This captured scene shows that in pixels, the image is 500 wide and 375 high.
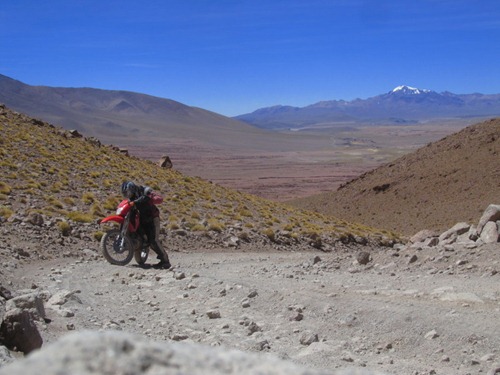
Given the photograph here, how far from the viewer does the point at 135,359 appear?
1736 mm

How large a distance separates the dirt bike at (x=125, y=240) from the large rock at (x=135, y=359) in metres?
9.21

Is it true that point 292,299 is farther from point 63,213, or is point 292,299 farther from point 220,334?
point 63,213

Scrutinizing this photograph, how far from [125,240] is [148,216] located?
0.62 meters

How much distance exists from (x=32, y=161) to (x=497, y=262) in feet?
56.6

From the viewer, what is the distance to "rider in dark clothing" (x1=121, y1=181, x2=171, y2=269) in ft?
36.1

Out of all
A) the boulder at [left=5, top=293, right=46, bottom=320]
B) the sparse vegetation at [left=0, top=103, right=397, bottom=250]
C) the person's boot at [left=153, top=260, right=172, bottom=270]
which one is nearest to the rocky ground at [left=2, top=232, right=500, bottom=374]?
the boulder at [left=5, top=293, right=46, bottom=320]

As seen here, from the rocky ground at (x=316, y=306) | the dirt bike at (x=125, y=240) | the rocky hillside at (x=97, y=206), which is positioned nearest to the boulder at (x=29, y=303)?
the rocky ground at (x=316, y=306)

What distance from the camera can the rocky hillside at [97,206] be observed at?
14078 millimetres

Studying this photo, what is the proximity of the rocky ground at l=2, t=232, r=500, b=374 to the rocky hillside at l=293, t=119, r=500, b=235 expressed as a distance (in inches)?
743

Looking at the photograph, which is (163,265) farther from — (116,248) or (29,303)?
(29,303)

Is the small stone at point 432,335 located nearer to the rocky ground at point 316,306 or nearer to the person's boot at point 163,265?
the rocky ground at point 316,306

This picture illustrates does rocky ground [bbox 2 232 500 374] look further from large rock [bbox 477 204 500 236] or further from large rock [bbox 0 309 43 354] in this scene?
large rock [bbox 477 204 500 236]

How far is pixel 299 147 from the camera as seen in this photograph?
185m

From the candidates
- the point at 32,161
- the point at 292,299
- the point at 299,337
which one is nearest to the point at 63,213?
the point at 32,161
